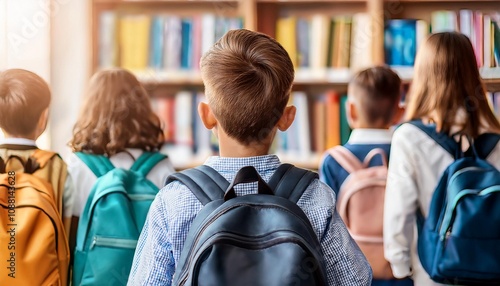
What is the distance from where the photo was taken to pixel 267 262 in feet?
3.34

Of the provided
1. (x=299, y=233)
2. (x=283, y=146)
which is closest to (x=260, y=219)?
(x=299, y=233)

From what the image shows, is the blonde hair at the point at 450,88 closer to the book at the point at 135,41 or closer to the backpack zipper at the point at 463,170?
the backpack zipper at the point at 463,170

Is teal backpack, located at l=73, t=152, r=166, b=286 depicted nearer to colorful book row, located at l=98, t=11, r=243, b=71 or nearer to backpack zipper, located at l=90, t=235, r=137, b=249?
backpack zipper, located at l=90, t=235, r=137, b=249

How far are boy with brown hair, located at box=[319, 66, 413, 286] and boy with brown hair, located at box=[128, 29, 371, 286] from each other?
93 cm

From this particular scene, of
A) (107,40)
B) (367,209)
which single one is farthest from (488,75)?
(107,40)

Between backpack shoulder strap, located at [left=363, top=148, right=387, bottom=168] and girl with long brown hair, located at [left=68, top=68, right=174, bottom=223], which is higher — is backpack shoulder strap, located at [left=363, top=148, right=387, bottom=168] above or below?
below

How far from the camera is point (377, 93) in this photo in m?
2.31

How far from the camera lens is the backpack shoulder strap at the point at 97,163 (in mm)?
1855

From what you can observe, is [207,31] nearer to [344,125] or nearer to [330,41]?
[330,41]

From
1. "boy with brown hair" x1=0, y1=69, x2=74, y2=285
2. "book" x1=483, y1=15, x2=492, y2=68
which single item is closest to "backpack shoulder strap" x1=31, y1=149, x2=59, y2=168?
"boy with brown hair" x1=0, y1=69, x2=74, y2=285

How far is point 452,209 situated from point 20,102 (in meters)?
1.08

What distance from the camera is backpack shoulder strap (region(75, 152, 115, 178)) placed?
186 centimetres

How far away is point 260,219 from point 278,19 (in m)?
2.46

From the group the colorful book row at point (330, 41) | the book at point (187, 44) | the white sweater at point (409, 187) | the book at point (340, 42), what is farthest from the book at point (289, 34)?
the white sweater at point (409, 187)
